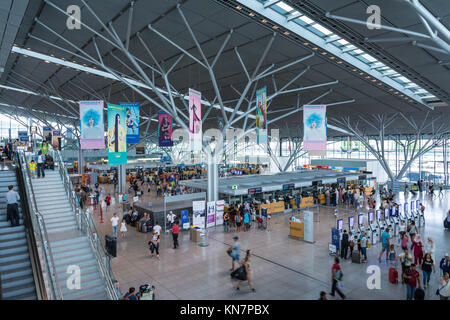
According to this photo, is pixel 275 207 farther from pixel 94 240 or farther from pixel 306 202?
pixel 94 240

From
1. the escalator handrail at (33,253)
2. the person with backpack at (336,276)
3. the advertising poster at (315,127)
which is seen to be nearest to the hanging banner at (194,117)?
the advertising poster at (315,127)

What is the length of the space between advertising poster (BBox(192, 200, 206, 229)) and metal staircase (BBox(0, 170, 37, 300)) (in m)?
8.20

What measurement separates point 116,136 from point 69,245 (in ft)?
24.2

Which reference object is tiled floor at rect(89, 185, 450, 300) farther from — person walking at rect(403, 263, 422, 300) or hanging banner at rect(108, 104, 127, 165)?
hanging banner at rect(108, 104, 127, 165)

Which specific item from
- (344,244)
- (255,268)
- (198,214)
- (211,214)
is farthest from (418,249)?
(211,214)

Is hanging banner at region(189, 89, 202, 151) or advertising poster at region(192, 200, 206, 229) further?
advertising poster at region(192, 200, 206, 229)

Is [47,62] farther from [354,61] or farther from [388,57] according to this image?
[388,57]

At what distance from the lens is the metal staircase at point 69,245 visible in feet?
25.5

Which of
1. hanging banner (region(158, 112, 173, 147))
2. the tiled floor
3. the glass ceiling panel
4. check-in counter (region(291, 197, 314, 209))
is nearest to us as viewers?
the tiled floor

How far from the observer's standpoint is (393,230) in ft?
50.5

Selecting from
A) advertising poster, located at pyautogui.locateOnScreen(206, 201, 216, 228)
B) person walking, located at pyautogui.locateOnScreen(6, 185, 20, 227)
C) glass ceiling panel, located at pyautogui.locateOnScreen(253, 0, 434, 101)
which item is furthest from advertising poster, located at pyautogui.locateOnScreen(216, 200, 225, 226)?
person walking, located at pyautogui.locateOnScreen(6, 185, 20, 227)

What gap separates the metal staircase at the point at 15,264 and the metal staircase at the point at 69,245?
1.81ft

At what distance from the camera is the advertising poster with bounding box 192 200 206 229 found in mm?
15945
